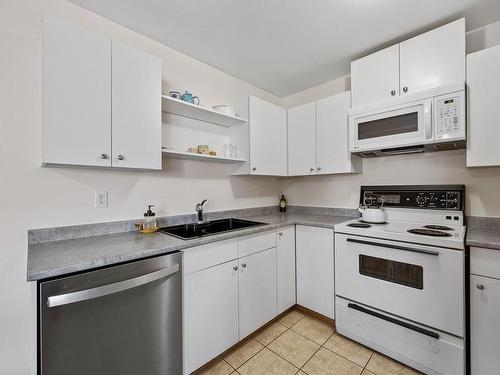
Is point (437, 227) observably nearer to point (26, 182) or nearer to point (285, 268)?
point (285, 268)

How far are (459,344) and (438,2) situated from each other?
2.12m

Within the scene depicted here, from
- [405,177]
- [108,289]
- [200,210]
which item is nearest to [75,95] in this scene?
[108,289]

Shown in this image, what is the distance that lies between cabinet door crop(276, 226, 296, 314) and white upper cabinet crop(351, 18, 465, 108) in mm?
1348

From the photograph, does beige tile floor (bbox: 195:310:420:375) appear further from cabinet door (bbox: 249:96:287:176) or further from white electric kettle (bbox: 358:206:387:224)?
cabinet door (bbox: 249:96:287:176)

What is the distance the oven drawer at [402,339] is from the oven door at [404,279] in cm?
6

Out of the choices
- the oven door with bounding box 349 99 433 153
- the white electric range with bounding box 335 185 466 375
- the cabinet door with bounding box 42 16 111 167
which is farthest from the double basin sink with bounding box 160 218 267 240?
the oven door with bounding box 349 99 433 153

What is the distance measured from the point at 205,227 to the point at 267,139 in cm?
111

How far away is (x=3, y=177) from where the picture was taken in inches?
49.2

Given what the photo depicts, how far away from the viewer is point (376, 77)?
1.90 m

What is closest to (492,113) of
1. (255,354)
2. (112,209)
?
(255,354)

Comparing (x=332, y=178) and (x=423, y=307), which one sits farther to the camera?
(x=332, y=178)

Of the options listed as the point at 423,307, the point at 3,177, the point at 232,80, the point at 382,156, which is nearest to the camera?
the point at 3,177

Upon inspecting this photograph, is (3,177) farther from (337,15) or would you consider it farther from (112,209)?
(337,15)

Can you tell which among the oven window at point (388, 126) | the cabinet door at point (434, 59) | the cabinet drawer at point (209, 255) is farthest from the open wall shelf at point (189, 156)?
the cabinet door at point (434, 59)
